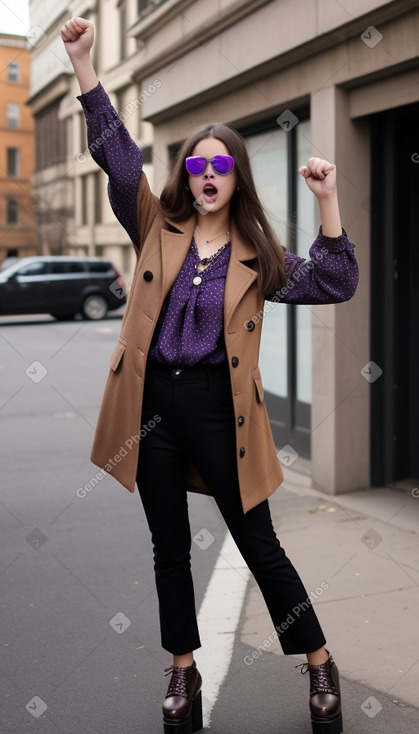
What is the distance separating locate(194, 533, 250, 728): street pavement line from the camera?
3.45 metres

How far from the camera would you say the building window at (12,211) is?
53.2 metres

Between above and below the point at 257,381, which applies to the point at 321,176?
above

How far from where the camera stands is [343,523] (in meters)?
5.64

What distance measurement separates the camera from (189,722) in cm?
300

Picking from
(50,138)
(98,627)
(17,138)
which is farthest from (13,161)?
(98,627)

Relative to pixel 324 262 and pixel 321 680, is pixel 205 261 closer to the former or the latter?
pixel 324 262

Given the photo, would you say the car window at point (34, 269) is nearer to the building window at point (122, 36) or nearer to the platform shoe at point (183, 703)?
the building window at point (122, 36)

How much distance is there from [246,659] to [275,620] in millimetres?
716

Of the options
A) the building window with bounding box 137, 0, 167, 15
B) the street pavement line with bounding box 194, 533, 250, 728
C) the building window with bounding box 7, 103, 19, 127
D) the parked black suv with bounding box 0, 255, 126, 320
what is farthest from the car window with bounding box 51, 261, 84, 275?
the building window with bounding box 7, 103, 19, 127

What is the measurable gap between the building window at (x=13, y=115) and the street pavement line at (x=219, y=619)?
6224 cm

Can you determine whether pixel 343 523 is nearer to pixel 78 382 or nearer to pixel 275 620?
pixel 275 620

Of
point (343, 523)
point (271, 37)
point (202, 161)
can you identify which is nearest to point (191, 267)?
point (202, 161)

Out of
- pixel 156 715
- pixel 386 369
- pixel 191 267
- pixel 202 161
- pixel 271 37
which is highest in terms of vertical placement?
pixel 271 37

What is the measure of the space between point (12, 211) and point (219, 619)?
5194cm
